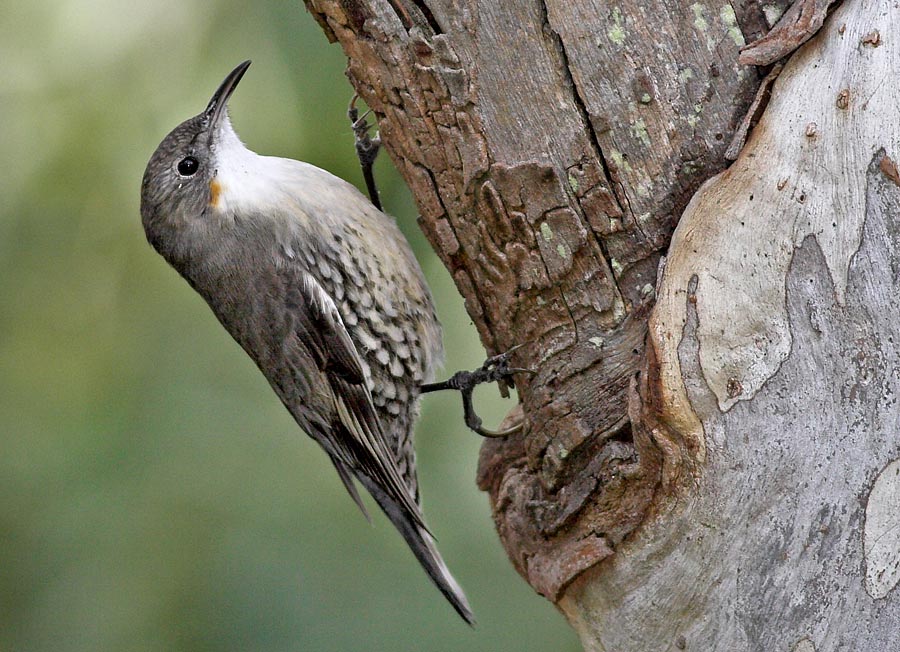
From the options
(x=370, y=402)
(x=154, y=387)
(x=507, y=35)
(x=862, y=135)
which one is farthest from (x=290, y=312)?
(x=862, y=135)

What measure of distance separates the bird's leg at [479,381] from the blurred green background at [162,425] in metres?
0.28

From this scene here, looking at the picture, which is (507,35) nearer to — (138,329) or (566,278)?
(566,278)

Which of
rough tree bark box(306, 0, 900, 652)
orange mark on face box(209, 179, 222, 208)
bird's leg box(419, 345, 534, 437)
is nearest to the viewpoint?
rough tree bark box(306, 0, 900, 652)

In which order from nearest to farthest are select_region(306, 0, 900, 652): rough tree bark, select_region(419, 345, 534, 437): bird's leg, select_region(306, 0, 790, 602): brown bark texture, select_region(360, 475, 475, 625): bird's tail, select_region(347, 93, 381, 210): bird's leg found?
1. select_region(306, 0, 900, 652): rough tree bark
2. select_region(306, 0, 790, 602): brown bark texture
3. select_region(419, 345, 534, 437): bird's leg
4. select_region(360, 475, 475, 625): bird's tail
5. select_region(347, 93, 381, 210): bird's leg

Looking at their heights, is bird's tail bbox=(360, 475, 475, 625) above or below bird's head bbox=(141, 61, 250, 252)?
below

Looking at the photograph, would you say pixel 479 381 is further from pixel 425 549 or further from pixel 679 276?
pixel 679 276

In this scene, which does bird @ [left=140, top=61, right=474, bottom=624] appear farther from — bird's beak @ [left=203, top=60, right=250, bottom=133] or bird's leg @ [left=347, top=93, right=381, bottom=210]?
bird's leg @ [left=347, top=93, right=381, bottom=210]

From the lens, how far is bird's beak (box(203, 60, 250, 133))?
8.93ft

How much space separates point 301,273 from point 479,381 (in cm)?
61

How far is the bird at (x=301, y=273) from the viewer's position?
8.86 feet

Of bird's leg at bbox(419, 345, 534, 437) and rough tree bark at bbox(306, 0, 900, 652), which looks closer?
rough tree bark at bbox(306, 0, 900, 652)

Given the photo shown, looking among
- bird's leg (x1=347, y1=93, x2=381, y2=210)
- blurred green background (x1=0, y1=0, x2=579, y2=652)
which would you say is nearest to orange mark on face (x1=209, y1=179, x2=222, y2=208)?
blurred green background (x1=0, y1=0, x2=579, y2=652)

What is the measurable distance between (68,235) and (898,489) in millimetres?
2583

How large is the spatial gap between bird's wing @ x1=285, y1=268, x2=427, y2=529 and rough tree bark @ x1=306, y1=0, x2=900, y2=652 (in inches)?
27.6
